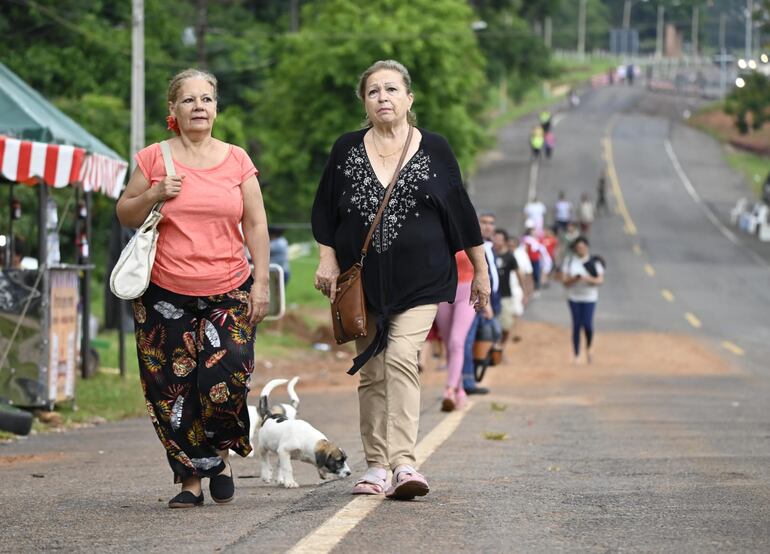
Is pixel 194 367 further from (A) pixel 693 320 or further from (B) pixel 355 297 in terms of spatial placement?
(A) pixel 693 320

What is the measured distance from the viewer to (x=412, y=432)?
8.16 metres

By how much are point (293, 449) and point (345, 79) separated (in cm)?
5383

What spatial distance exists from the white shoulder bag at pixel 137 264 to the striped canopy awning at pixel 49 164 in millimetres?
6681

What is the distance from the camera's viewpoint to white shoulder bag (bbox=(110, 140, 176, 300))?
7680mm

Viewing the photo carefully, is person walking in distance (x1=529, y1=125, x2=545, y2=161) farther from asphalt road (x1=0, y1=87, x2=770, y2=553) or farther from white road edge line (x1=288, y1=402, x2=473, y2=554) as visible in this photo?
white road edge line (x1=288, y1=402, x2=473, y2=554)

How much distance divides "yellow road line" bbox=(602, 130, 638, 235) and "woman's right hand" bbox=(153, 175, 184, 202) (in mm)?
51540

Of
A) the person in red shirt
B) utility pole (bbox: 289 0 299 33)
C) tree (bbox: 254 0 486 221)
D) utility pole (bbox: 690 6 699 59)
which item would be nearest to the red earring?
the person in red shirt

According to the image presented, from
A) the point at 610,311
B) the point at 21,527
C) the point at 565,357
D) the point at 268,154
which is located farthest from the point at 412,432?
the point at 268,154

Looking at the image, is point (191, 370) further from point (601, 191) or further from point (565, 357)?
point (601, 191)

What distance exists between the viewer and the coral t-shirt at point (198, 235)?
307 inches

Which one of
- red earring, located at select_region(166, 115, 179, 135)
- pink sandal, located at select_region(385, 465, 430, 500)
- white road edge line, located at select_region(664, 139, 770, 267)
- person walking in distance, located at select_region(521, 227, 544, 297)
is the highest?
red earring, located at select_region(166, 115, 179, 135)

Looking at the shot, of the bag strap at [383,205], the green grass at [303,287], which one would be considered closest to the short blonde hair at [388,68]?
the bag strap at [383,205]

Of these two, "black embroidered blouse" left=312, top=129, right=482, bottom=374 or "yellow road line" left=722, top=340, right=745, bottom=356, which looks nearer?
"black embroidered blouse" left=312, top=129, right=482, bottom=374

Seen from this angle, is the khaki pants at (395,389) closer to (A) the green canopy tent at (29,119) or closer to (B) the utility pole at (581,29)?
(A) the green canopy tent at (29,119)
